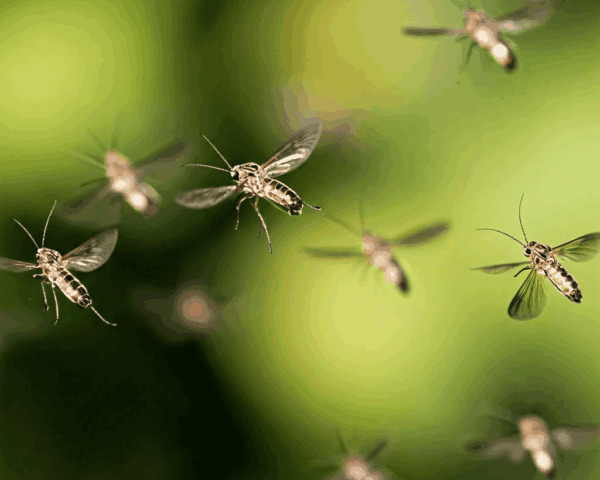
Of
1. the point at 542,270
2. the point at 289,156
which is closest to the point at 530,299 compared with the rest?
the point at 542,270

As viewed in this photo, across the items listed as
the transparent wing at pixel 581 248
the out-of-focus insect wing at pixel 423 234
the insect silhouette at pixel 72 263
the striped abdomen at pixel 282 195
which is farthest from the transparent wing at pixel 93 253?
the transparent wing at pixel 581 248

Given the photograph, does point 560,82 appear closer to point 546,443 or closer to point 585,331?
point 585,331

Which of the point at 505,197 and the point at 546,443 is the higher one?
the point at 505,197

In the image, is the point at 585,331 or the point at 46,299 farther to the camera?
the point at 46,299

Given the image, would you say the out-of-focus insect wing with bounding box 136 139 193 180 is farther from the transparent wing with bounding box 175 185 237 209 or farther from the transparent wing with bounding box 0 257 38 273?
the transparent wing with bounding box 0 257 38 273

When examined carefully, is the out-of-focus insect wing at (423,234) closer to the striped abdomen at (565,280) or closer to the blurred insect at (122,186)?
the striped abdomen at (565,280)

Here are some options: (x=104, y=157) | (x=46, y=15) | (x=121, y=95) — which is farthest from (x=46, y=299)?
(x=46, y=15)

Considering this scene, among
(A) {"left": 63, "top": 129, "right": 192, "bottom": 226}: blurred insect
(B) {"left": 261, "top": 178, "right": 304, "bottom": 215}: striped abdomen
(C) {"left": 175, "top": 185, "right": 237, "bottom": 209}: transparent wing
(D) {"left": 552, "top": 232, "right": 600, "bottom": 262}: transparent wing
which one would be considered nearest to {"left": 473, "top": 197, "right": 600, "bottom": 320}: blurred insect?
(D) {"left": 552, "top": 232, "right": 600, "bottom": 262}: transparent wing

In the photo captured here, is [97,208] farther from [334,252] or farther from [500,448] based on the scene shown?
[500,448]
